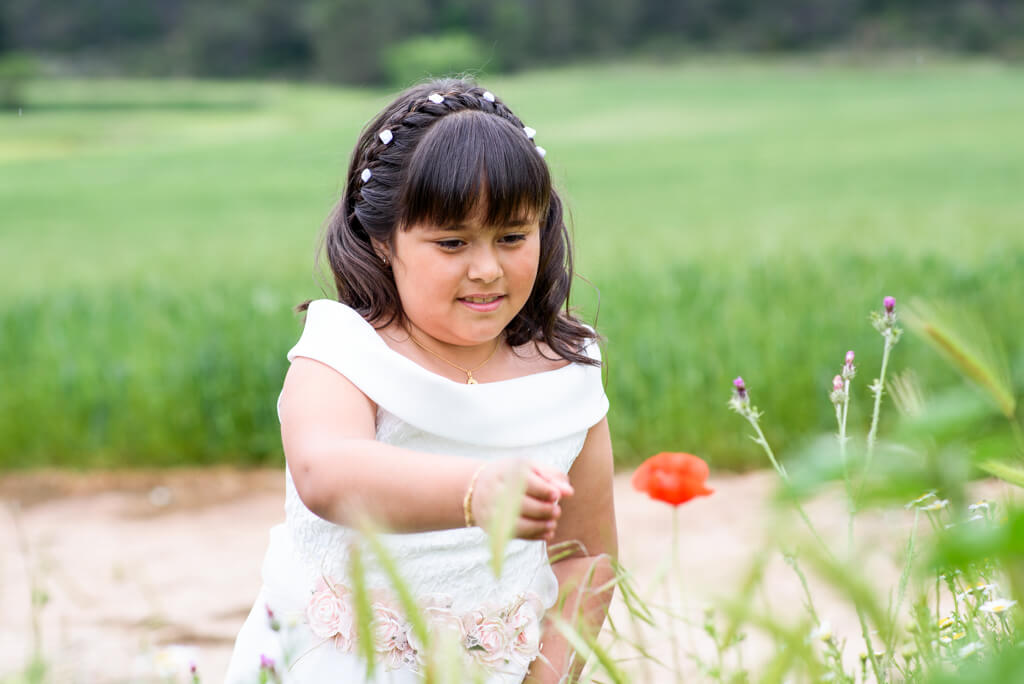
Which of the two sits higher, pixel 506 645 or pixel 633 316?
pixel 506 645

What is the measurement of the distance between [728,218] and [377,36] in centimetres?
2911

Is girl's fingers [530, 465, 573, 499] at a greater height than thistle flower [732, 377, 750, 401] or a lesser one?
greater

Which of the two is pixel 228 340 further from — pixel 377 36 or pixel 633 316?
pixel 377 36

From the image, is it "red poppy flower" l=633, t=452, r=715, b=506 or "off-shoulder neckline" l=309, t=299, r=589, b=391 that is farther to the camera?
"off-shoulder neckline" l=309, t=299, r=589, b=391

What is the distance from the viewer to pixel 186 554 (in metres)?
3.45

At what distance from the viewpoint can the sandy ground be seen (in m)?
2.73

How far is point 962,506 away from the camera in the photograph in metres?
0.41

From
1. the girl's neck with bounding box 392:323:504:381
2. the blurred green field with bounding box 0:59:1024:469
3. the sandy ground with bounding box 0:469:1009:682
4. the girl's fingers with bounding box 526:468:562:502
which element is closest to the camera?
the girl's fingers with bounding box 526:468:562:502

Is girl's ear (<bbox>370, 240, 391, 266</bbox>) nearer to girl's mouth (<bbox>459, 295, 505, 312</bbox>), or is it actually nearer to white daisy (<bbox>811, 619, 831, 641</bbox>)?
girl's mouth (<bbox>459, 295, 505, 312</bbox>)

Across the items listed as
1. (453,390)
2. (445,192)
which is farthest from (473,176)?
(453,390)

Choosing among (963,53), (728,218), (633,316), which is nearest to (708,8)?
(963,53)

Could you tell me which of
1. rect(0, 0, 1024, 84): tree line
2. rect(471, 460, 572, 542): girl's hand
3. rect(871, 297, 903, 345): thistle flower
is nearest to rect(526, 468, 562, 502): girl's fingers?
rect(471, 460, 572, 542): girl's hand

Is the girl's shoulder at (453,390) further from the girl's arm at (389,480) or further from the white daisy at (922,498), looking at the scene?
the white daisy at (922,498)

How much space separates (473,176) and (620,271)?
163 inches
